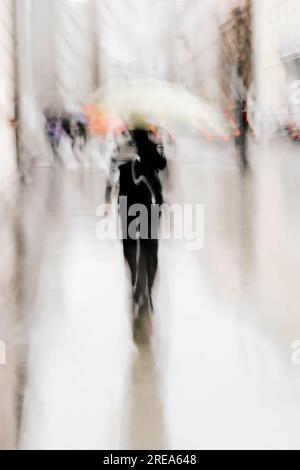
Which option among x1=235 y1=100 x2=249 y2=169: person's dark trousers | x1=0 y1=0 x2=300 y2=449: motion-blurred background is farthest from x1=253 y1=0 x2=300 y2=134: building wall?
x1=0 y1=0 x2=300 y2=449: motion-blurred background

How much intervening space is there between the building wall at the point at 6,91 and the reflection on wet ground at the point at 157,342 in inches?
329

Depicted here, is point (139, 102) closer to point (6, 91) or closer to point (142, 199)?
point (142, 199)

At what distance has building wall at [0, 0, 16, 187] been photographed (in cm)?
1825

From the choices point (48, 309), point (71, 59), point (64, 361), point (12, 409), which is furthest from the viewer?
point (71, 59)

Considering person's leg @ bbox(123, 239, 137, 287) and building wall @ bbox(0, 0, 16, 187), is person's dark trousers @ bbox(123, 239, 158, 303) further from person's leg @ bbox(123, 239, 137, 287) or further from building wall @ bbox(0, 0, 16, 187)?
building wall @ bbox(0, 0, 16, 187)

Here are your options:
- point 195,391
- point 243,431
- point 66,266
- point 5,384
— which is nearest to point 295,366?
point 195,391

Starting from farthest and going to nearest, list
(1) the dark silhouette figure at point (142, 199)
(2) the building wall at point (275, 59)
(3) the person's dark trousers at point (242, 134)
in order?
1. (2) the building wall at point (275, 59)
2. (3) the person's dark trousers at point (242, 134)
3. (1) the dark silhouette figure at point (142, 199)

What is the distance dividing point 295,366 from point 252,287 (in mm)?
1875

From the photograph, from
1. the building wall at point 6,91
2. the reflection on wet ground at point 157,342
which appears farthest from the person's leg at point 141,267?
the building wall at point 6,91

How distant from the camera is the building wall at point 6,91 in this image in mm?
18250

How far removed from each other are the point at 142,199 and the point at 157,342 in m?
0.90

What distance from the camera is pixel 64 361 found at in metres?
4.81

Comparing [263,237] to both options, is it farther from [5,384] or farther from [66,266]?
[5,384]

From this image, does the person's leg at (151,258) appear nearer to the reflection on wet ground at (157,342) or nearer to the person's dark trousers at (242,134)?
the reflection on wet ground at (157,342)
